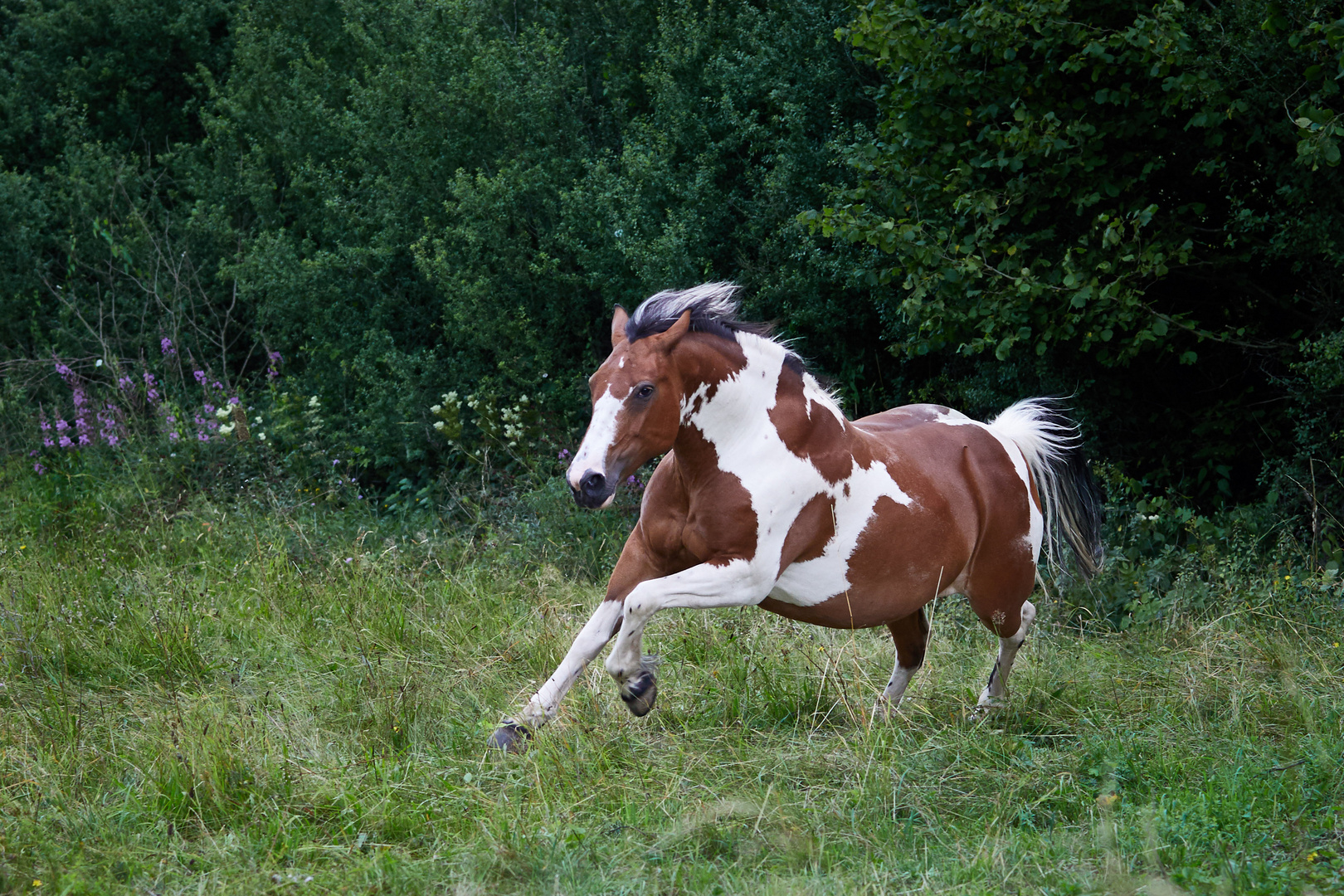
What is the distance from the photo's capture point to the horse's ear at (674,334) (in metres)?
3.63

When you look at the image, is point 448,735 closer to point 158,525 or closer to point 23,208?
point 158,525

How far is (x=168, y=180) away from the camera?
468 inches

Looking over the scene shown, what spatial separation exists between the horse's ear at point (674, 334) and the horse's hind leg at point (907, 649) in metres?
1.66

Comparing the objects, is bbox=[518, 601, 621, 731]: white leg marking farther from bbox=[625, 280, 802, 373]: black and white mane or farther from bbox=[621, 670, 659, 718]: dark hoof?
bbox=[625, 280, 802, 373]: black and white mane

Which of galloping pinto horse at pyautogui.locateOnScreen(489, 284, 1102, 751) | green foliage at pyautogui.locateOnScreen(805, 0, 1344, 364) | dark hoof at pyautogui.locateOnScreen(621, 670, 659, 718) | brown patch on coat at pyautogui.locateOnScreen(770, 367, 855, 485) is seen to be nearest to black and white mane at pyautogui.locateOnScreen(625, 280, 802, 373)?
galloping pinto horse at pyautogui.locateOnScreen(489, 284, 1102, 751)

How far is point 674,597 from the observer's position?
3598 millimetres

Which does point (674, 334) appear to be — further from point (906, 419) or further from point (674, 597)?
point (906, 419)

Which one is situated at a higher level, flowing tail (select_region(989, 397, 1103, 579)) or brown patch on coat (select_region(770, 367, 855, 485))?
brown patch on coat (select_region(770, 367, 855, 485))

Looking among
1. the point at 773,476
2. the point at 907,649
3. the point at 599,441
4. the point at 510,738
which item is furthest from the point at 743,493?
the point at 907,649

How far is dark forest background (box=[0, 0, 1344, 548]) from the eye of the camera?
5.98 metres

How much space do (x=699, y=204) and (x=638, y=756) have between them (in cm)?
509

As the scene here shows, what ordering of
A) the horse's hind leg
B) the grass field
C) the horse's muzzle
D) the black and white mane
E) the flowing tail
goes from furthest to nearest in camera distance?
1. the flowing tail
2. the horse's hind leg
3. the black and white mane
4. the horse's muzzle
5. the grass field

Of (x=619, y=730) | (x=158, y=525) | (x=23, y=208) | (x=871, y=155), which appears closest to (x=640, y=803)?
(x=619, y=730)

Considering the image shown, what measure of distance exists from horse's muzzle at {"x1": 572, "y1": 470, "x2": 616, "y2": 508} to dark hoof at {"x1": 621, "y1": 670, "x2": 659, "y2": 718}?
0.70 metres
